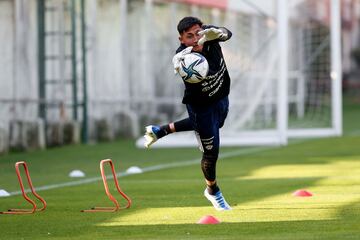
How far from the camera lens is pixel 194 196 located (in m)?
13.8

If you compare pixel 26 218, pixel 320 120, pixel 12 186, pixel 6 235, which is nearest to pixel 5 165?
pixel 12 186

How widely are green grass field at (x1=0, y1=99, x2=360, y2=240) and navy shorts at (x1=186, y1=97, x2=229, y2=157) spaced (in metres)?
0.64

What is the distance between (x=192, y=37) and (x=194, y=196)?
259cm

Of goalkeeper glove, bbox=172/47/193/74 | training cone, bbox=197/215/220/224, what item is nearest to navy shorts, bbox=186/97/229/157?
goalkeeper glove, bbox=172/47/193/74

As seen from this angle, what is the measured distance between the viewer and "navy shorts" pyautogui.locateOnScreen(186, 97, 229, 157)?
39.4 feet

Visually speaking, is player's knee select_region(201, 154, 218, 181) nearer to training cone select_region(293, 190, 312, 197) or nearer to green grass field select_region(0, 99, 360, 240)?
green grass field select_region(0, 99, 360, 240)

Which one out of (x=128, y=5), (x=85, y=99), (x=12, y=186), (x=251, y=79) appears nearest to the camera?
(x=12, y=186)

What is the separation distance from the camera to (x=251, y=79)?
29938mm

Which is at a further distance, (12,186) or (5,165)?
(5,165)

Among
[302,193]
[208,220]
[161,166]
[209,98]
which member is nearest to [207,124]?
[209,98]

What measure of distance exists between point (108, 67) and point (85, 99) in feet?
14.3

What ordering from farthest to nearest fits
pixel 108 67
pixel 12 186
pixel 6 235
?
pixel 108 67 → pixel 12 186 → pixel 6 235

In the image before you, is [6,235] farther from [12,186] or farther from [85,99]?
[85,99]

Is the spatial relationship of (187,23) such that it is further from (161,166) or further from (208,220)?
(161,166)
